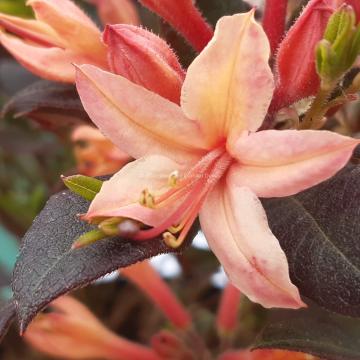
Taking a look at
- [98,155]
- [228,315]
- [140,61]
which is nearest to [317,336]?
[140,61]

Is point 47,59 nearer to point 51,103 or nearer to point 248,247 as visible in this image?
point 51,103

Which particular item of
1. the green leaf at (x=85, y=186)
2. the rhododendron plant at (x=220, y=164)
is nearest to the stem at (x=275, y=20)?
the rhododendron plant at (x=220, y=164)

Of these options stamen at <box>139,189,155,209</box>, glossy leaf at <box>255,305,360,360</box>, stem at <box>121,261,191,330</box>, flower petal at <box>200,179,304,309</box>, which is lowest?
stem at <box>121,261,191,330</box>

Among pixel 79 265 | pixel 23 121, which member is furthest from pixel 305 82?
pixel 23 121

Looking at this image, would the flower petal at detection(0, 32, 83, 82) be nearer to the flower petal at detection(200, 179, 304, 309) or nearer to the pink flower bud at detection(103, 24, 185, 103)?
the pink flower bud at detection(103, 24, 185, 103)

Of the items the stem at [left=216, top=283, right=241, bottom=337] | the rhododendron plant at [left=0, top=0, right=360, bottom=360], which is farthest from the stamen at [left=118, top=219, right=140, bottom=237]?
the stem at [left=216, top=283, right=241, bottom=337]

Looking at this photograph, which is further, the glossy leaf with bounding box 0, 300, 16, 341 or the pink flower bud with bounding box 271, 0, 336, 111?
the glossy leaf with bounding box 0, 300, 16, 341
